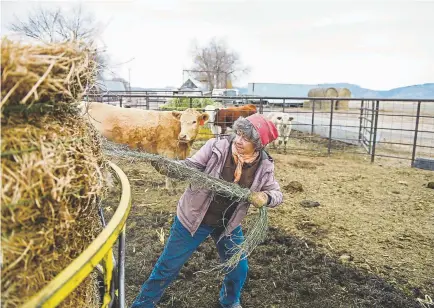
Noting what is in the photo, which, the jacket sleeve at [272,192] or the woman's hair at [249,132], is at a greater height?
the woman's hair at [249,132]

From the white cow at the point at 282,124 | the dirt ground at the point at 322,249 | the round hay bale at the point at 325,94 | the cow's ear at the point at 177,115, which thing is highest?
the round hay bale at the point at 325,94

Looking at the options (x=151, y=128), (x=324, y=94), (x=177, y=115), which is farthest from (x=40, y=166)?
(x=324, y=94)

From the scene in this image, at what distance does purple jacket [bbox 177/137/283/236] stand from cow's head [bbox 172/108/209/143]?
3787 millimetres

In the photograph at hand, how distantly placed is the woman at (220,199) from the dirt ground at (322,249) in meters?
0.61

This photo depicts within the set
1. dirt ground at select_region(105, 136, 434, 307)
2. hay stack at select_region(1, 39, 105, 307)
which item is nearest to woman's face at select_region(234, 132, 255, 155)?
dirt ground at select_region(105, 136, 434, 307)

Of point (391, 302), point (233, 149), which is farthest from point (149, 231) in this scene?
point (391, 302)

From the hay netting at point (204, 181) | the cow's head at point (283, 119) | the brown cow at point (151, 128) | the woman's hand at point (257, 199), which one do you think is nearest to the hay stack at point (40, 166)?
the hay netting at point (204, 181)

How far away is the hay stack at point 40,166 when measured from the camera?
90 cm

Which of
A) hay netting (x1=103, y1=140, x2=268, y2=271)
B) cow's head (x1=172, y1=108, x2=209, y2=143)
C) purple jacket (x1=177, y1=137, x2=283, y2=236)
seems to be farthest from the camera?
cow's head (x1=172, y1=108, x2=209, y2=143)

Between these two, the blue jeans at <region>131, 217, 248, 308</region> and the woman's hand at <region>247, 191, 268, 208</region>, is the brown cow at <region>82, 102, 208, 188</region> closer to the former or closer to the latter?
the blue jeans at <region>131, 217, 248, 308</region>

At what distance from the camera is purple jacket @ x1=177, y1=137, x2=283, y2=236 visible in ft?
8.27

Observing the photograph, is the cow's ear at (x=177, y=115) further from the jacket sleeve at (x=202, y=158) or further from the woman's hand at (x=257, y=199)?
the woman's hand at (x=257, y=199)

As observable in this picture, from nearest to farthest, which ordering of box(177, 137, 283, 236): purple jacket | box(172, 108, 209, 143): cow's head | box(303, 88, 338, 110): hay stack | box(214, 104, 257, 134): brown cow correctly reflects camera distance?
1. box(177, 137, 283, 236): purple jacket
2. box(172, 108, 209, 143): cow's head
3. box(214, 104, 257, 134): brown cow
4. box(303, 88, 338, 110): hay stack

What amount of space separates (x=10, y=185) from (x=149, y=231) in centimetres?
350
